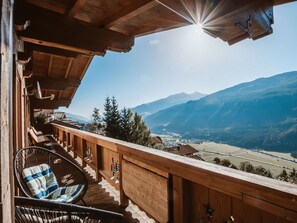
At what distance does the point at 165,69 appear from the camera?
14212 centimetres

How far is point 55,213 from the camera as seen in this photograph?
1447mm

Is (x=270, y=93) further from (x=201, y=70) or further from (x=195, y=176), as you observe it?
(x=195, y=176)

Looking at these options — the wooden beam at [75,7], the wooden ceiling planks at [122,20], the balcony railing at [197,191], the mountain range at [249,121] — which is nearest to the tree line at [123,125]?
the wooden ceiling planks at [122,20]

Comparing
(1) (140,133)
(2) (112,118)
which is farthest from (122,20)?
(1) (140,133)

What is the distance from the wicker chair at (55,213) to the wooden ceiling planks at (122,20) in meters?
1.67

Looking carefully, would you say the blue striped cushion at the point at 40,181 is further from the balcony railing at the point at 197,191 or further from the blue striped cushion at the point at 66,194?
the balcony railing at the point at 197,191

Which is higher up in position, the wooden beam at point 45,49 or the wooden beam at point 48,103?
the wooden beam at point 45,49

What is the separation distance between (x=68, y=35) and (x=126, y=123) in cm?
2867

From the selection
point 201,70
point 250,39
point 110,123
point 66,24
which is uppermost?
point 201,70

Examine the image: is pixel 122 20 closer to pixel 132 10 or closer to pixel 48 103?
pixel 132 10

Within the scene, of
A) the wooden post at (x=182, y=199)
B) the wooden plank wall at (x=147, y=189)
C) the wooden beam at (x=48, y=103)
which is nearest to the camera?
the wooden post at (x=182, y=199)

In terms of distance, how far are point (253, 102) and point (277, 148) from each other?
69641 mm

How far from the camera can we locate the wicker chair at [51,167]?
2.06 metres

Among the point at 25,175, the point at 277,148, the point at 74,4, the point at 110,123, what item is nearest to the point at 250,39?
the point at 74,4
